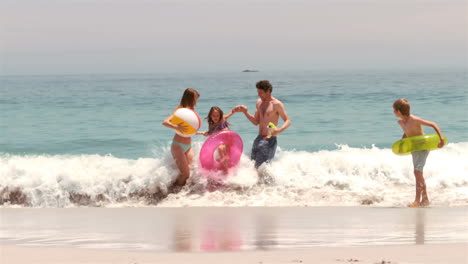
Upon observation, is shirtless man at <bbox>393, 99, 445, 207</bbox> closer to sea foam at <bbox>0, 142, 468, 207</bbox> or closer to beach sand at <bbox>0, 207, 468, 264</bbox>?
sea foam at <bbox>0, 142, 468, 207</bbox>

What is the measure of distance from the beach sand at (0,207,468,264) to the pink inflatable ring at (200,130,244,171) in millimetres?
999

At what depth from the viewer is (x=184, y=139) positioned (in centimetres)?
892

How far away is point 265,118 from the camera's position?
29.5ft

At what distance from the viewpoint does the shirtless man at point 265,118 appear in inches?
348

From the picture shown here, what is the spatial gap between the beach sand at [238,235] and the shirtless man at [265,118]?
4.39 ft

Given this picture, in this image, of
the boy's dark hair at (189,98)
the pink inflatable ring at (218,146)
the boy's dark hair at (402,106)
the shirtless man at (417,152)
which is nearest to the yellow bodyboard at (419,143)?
the shirtless man at (417,152)

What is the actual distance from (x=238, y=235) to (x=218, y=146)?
325 centimetres

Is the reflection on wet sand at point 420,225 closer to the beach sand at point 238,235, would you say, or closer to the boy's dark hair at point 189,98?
the beach sand at point 238,235

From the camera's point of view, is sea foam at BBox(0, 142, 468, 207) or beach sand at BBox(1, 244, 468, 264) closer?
beach sand at BBox(1, 244, 468, 264)

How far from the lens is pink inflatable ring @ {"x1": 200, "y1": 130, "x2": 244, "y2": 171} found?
8812 millimetres

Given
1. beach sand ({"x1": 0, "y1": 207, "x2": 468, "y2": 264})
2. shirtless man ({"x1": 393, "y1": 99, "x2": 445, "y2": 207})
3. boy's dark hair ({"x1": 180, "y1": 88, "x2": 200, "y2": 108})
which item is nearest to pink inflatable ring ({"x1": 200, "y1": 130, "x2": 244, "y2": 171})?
boy's dark hair ({"x1": 180, "y1": 88, "x2": 200, "y2": 108})

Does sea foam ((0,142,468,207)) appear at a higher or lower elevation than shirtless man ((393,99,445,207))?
lower

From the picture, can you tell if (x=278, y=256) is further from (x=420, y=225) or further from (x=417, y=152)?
(x=417, y=152)

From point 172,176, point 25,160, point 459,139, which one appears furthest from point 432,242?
point 459,139
